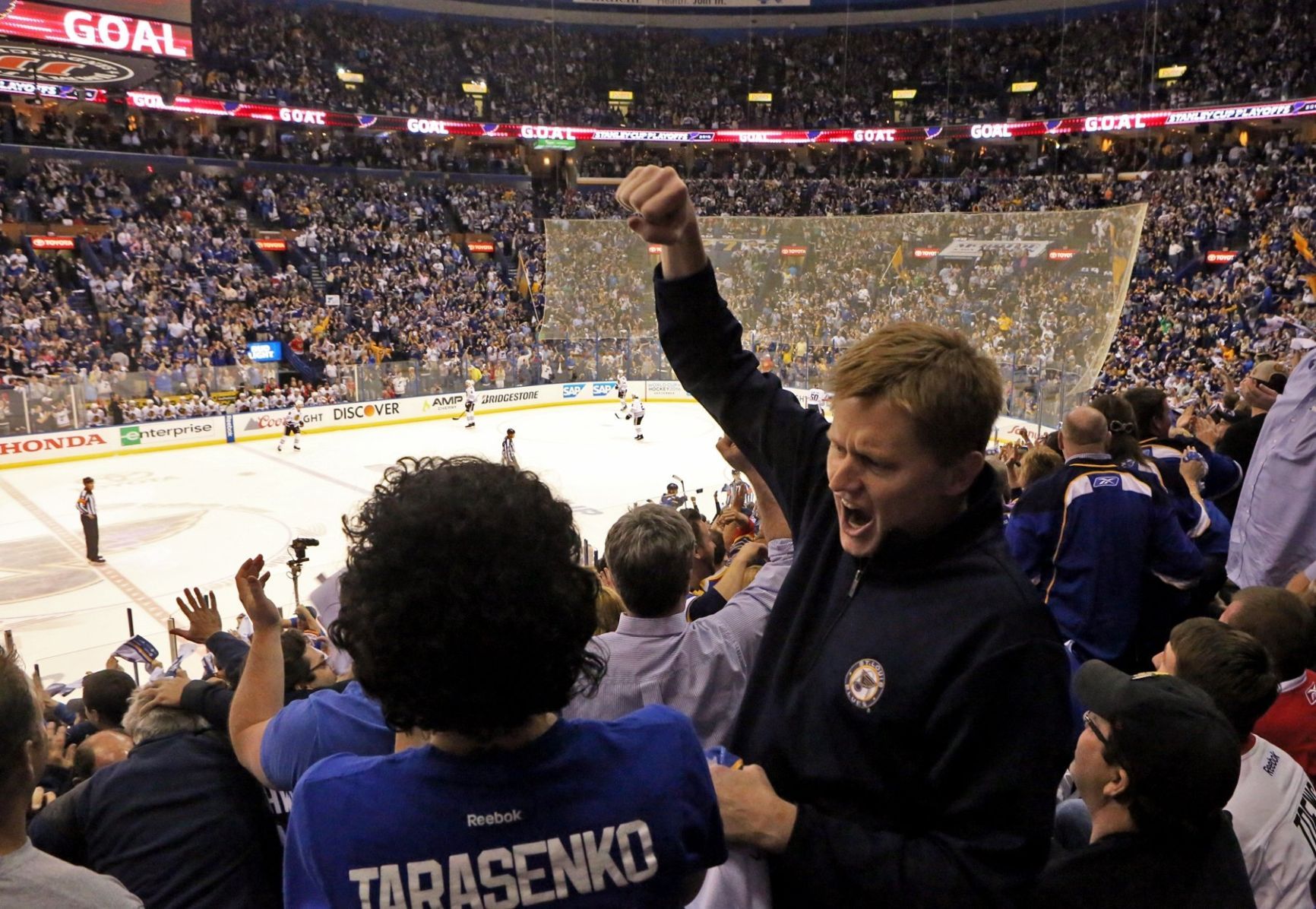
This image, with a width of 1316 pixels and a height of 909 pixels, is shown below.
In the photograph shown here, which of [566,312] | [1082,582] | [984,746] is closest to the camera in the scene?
[984,746]

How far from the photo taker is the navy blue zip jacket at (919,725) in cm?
142

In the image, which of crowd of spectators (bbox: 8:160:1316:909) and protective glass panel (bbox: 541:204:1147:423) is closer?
crowd of spectators (bbox: 8:160:1316:909)

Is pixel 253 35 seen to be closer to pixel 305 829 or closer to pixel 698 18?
pixel 698 18

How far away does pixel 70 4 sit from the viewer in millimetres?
23328

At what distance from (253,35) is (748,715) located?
40889 millimetres

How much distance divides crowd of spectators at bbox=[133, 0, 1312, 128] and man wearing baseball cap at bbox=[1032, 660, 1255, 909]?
3388cm

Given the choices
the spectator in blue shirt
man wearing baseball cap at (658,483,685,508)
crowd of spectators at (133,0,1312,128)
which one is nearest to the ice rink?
man wearing baseball cap at (658,483,685,508)

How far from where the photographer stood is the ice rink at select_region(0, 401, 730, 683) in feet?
40.3

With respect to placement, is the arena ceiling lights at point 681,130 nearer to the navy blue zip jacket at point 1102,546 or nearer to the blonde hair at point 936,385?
the navy blue zip jacket at point 1102,546

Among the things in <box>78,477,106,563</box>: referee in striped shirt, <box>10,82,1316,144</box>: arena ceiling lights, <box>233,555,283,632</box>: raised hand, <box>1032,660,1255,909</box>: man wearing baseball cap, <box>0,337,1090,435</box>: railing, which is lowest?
<box>78,477,106,563</box>: referee in striped shirt

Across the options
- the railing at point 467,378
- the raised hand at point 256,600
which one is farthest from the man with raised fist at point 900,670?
the railing at point 467,378

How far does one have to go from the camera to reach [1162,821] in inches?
74.3

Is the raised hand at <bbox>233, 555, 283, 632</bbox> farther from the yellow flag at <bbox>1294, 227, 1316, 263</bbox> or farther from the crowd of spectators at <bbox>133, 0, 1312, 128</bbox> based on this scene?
the crowd of spectators at <bbox>133, 0, 1312, 128</bbox>

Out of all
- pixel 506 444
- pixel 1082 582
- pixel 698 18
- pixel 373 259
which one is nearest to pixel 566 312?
pixel 373 259
